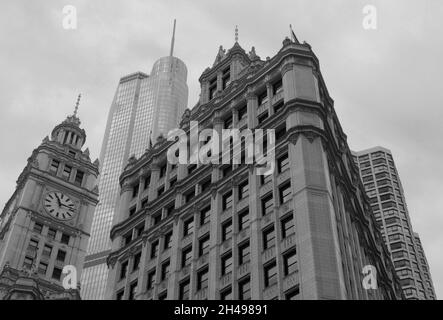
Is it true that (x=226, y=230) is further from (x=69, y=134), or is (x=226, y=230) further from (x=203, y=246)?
(x=69, y=134)

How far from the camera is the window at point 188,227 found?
62062 mm

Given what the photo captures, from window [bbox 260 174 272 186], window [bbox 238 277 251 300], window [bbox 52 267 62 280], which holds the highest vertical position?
window [bbox 52 267 62 280]

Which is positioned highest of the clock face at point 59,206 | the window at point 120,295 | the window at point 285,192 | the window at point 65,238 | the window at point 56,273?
the clock face at point 59,206

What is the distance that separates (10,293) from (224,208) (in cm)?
4437

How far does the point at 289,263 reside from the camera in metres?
49.0

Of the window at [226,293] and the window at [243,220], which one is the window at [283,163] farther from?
the window at [226,293]

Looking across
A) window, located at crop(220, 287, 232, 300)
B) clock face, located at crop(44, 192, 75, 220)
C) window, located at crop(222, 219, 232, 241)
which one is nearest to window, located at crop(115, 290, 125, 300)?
window, located at crop(222, 219, 232, 241)

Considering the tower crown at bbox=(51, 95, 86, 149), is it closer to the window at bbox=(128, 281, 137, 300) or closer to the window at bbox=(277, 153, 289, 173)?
the window at bbox=(128, 281, 137, 300)

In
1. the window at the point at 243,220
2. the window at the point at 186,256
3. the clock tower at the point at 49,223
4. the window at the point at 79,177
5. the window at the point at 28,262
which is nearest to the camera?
the window at the point at 243,220

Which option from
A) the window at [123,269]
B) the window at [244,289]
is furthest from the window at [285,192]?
the window at [123,269]

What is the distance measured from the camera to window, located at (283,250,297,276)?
48406 millimetres

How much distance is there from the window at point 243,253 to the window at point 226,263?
1.02m

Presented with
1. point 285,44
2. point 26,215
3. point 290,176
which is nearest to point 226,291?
point 290,176

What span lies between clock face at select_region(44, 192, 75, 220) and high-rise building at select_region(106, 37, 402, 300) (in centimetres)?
4182
